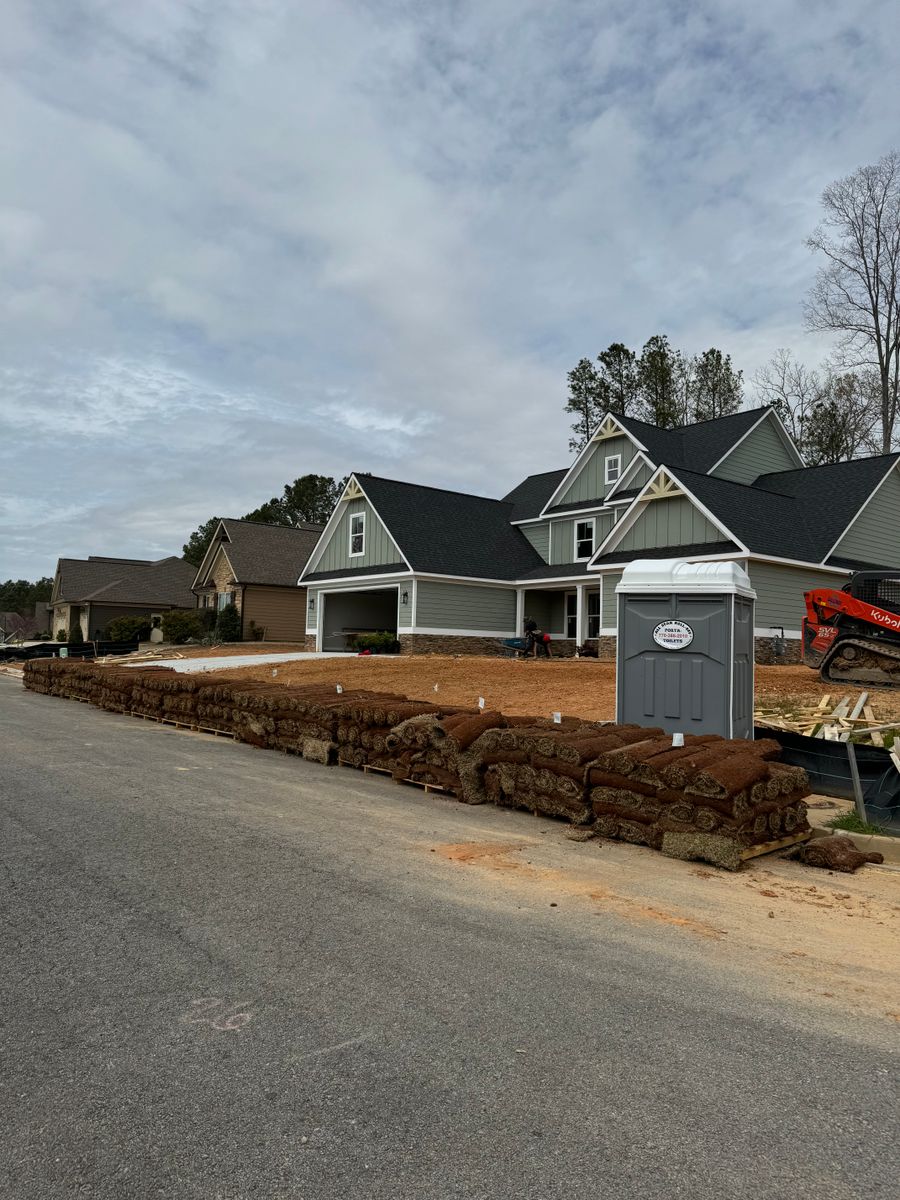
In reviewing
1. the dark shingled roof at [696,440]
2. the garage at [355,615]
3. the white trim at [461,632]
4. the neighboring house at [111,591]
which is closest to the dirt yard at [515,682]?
the white trim at [461,632]

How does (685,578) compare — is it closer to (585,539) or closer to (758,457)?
(585,539)

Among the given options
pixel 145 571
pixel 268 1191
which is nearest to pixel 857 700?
pixel 268 1191

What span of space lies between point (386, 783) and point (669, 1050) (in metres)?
6.78

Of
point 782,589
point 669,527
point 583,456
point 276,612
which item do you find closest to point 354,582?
point 583,456

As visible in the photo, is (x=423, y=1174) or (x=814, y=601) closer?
(x=423, y=1174)

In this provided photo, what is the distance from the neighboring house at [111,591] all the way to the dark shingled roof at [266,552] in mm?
8428

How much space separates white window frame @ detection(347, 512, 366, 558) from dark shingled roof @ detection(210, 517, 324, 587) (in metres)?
11.9

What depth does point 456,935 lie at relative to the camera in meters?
4.96

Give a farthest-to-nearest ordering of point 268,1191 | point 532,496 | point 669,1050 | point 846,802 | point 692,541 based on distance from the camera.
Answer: point 532,496
point 692,541
point 846,802
point 669,1050
point 268,1191

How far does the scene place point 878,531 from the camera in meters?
26.2

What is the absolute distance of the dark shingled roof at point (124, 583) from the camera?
52969 millimetres

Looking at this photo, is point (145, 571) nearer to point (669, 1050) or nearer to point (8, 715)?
point (8, 715)

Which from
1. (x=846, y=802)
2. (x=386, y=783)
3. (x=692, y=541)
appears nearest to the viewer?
(x=846, y=802)

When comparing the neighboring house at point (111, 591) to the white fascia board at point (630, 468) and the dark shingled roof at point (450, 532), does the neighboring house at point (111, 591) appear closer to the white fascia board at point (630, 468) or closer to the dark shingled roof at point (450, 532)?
the dark shingled roof at point (450, 532)
